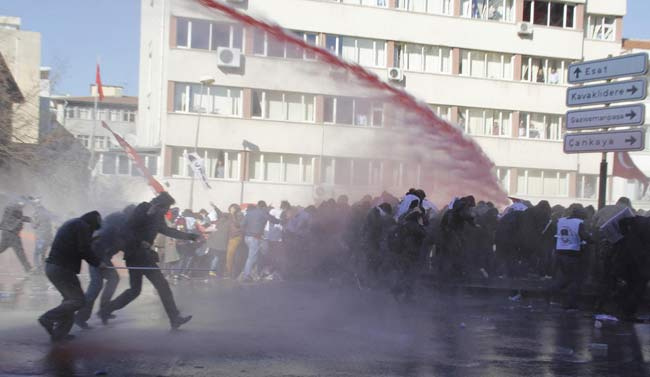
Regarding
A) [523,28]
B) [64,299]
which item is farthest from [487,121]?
[64,299]

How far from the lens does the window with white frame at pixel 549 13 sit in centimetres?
3656

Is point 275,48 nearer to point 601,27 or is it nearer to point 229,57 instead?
point 229,57

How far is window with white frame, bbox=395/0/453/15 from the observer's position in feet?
110

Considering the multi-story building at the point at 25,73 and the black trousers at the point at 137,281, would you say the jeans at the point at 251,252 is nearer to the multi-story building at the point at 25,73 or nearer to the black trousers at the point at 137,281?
the black trousers at the point at 137,281

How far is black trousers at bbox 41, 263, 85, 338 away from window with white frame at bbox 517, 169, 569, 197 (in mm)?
29908

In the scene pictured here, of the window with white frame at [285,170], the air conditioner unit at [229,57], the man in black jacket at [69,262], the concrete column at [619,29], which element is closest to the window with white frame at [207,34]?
the air conditioner unit at [229,57]

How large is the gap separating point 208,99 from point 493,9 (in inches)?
912

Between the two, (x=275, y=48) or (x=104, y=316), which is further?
(x=275, y=48)

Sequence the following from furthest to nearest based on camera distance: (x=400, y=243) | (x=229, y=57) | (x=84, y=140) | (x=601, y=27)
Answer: (x=601, y=27) → (x=84, y=140) → (x=229, y=57) → (x=400, y=243)

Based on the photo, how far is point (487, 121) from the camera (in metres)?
35.5

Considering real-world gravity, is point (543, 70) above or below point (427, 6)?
below

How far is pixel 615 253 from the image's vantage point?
10.6 m

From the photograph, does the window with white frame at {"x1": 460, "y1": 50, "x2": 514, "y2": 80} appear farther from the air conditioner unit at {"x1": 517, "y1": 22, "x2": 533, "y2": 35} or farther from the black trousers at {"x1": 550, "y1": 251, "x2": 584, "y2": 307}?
the black trousers at {"x1": 550, "y1": 251, "x2": 584, "y2": 307}

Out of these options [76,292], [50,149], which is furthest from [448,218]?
[50,149]
